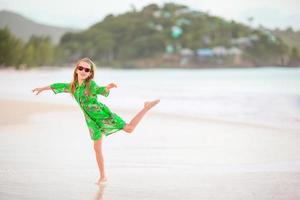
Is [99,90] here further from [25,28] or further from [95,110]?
[25,28]

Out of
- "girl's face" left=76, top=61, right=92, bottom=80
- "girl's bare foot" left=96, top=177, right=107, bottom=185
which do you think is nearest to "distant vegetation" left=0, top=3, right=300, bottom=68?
"girl's face" left=76, top=61, right=92, bottom=80

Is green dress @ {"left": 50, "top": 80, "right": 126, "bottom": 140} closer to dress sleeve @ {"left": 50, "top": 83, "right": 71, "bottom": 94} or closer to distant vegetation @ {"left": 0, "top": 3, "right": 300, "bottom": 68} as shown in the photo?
dress sleeve @ {"left": 50, "top": 83, "right": 71, "bottom": 94}

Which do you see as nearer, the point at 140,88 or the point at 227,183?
the point at 227,183

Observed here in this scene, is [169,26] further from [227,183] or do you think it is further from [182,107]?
[227,183]

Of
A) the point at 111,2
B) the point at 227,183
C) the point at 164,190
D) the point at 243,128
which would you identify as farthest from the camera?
the point at 111,2

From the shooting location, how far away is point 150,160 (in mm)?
3275

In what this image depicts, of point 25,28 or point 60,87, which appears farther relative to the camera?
point 25,28

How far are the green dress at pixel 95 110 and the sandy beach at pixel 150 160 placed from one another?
0.85ft

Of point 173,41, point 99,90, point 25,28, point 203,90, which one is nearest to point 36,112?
point 25,28

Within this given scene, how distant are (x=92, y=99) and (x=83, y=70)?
0.50 ft

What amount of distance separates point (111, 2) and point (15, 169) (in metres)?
3.10

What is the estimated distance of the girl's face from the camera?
2.70 m

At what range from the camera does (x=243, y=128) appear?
4598 mm

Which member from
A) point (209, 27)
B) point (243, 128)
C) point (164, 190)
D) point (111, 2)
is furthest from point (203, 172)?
point (209, 27)
